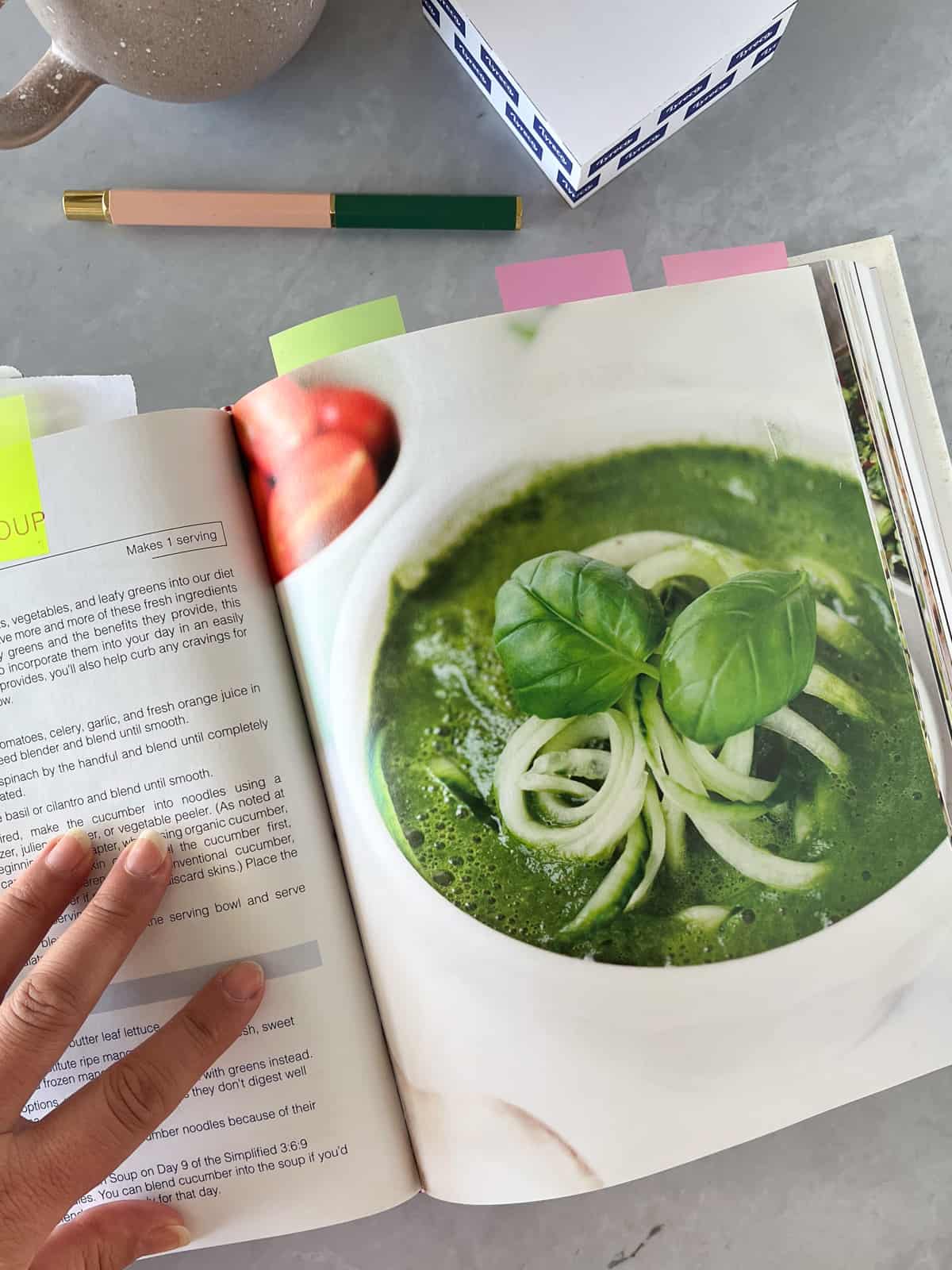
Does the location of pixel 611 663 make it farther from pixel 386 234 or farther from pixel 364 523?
pixel 386 234

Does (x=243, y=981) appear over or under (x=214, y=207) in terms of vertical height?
under

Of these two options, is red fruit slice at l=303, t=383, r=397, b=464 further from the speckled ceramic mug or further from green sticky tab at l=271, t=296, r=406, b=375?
the speckled ceramic mug

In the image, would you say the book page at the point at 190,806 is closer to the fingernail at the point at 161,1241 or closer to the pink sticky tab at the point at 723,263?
the fingernail at the point at 161,1241

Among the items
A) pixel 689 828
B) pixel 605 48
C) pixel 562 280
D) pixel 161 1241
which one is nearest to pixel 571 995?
pixel 689 828

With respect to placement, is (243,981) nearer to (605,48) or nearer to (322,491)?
(322,491)

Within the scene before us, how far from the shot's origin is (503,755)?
37 centimetres

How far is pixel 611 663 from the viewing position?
1.21ft

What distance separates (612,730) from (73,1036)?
25 centimetres

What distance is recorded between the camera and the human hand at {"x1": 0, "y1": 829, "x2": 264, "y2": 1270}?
1.15 feet

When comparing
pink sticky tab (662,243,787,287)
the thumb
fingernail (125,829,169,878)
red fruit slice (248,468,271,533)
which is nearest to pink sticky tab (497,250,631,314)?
pink sticky tab (662,243,787,287)

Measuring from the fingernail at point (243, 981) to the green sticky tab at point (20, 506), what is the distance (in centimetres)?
19


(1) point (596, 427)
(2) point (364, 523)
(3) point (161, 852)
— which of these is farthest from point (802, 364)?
(3) point (161, 852)

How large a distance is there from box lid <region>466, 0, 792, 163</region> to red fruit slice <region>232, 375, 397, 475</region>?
0.16 m

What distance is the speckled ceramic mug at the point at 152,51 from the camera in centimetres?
36
